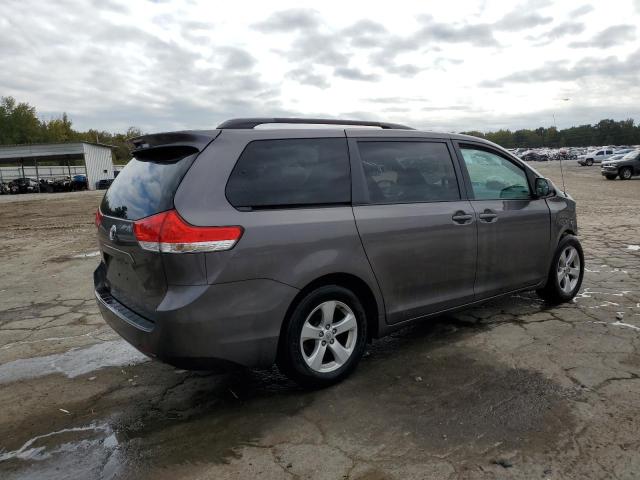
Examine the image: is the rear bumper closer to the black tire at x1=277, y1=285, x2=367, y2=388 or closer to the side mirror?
the black tire at x1=277, y1=285, x2=367, y2=388

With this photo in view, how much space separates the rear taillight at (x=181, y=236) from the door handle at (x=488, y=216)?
222 cm

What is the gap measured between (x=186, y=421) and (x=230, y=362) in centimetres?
51

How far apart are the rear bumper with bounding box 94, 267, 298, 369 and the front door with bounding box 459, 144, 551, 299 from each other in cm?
196

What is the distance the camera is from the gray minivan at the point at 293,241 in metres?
2.87

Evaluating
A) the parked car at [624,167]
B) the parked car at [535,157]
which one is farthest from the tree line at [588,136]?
the parked car at [624,167]

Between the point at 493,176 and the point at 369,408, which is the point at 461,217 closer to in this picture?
the point at 493,176

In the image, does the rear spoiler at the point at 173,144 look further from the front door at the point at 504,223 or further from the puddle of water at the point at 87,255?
the puddle of water at the point at 87,255

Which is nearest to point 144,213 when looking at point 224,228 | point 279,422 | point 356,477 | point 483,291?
point 224,228

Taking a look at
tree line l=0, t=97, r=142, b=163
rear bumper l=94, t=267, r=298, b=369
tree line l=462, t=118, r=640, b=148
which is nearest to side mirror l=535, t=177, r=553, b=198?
rear bumper l=94, t=267, r=298, b=369

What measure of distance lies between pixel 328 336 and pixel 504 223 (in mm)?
2010

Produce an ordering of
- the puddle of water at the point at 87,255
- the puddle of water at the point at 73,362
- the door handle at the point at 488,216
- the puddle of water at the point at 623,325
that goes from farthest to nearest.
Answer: the puddle of water at the point at 87,255 → the puddle of water at the point at 623,325 → the door handle at the point at 488,216 → the puddle of water at the point at 73,362

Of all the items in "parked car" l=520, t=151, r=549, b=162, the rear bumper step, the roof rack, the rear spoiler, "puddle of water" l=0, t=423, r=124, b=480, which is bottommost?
"puddle of water" l=0, t=423, r=124, b=480

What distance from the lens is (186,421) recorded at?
10.2 feet

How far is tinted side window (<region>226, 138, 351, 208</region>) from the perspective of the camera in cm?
308
